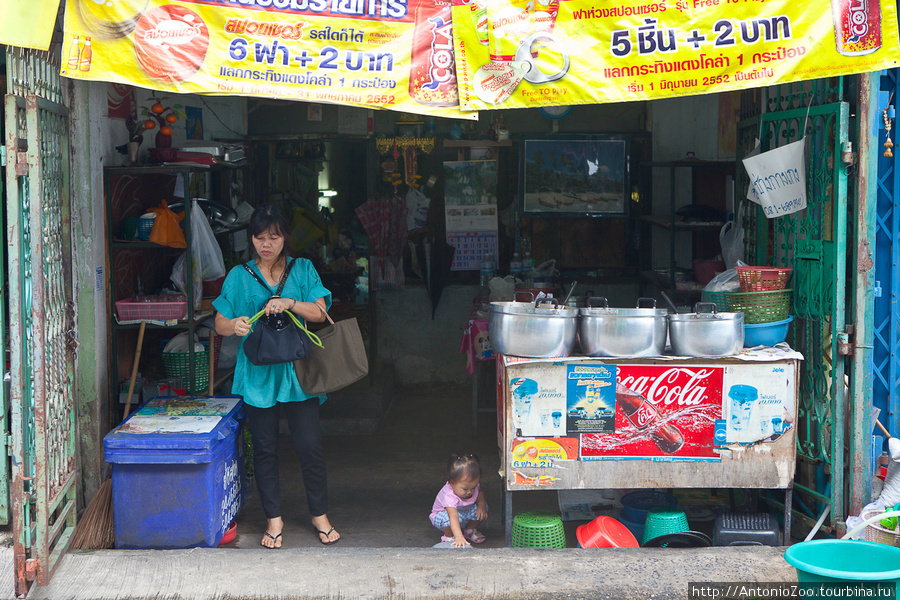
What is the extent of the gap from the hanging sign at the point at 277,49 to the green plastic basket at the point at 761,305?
1.93 m

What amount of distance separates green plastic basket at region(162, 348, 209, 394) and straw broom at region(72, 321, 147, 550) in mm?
906

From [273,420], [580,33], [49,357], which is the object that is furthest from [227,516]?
[580,33]

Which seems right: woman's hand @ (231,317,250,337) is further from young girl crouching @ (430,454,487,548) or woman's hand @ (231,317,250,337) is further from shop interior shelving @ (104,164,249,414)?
young girl crouching @ (430,454,487,548)

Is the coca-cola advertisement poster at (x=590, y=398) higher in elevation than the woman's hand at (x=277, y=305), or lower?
lower

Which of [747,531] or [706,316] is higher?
[706,316]

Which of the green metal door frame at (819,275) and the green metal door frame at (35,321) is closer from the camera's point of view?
the green metal door frame at (35,321)

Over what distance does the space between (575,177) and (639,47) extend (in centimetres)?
392

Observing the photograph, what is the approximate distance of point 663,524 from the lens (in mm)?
4586

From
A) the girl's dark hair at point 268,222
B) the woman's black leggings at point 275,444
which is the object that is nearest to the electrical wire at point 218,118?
the girl's dark hair at point 268,222

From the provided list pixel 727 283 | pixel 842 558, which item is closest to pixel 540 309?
pixel 727 283

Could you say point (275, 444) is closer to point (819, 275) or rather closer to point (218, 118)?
point (819, 275)

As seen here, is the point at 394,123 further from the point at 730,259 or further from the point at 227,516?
the point at 227,516

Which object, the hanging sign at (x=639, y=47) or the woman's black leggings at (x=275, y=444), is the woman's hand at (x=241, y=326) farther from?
the hanging sign at (x=639, y=47)

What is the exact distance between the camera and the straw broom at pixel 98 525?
455 centimetres
